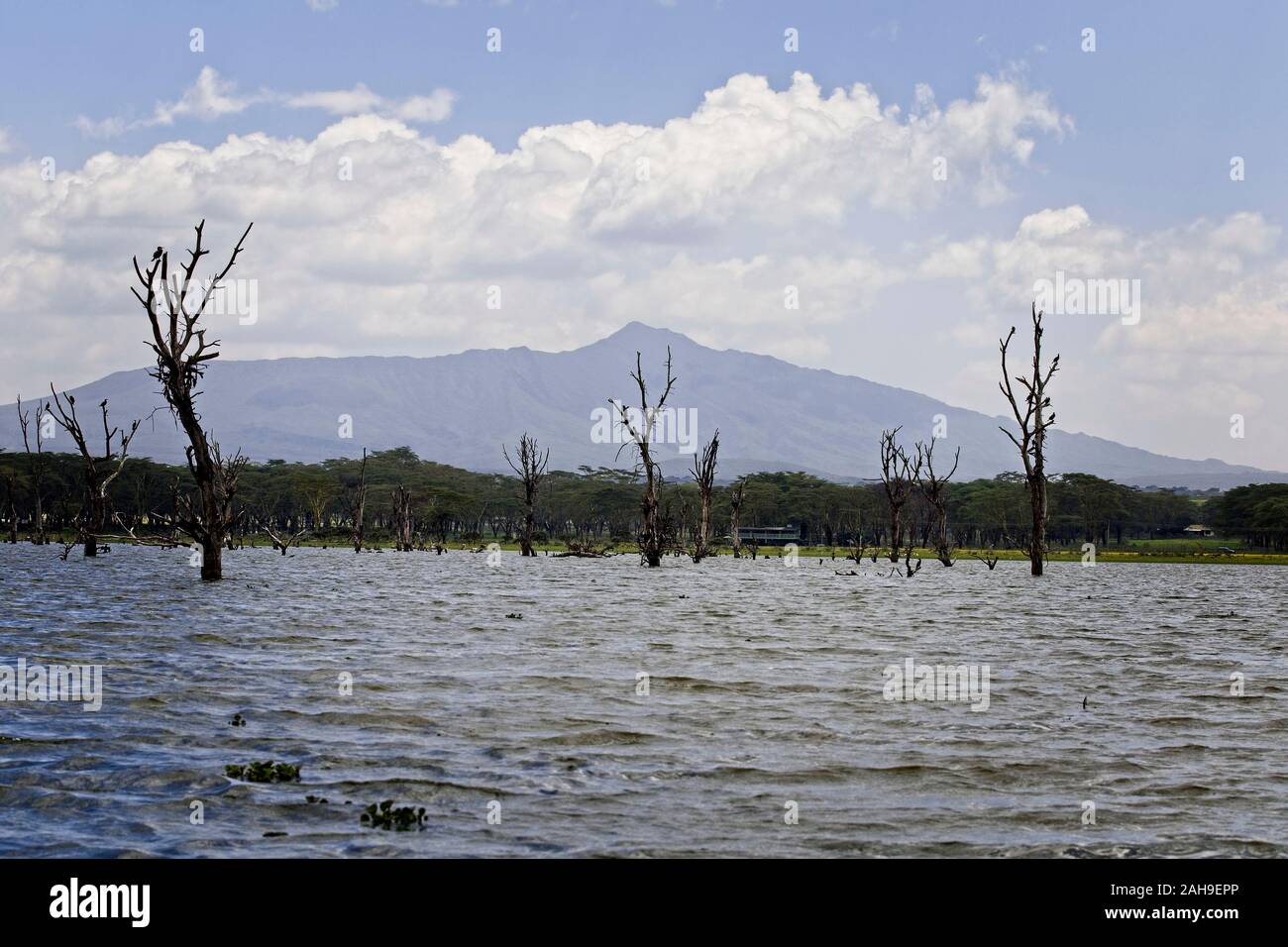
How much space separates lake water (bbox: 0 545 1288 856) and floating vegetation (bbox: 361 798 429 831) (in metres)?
0.15

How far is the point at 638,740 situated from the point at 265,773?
4508 mm

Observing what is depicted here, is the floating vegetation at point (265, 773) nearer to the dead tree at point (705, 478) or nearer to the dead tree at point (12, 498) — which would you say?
the dead tree at point (705, 478)

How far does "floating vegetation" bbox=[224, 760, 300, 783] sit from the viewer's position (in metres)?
12.9

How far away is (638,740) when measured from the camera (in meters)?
15.6

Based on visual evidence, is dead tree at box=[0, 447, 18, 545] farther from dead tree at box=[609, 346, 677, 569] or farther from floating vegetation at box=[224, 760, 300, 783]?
floating vegetation at box=[224, 760, 300, 783]

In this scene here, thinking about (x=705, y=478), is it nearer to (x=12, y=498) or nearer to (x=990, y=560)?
(x=990, y=560)

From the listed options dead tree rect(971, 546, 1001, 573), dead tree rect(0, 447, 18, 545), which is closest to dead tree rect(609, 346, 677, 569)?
dead tree rect(971, 546, 1001, 573)

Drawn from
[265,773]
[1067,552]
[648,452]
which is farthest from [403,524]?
[265,773]

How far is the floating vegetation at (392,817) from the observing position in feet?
36.5

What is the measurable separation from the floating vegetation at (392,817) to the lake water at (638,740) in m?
0.15

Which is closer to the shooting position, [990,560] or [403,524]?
[990,560]

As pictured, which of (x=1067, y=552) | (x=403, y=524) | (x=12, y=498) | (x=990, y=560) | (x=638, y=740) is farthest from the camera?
(x=1067, y=552)
